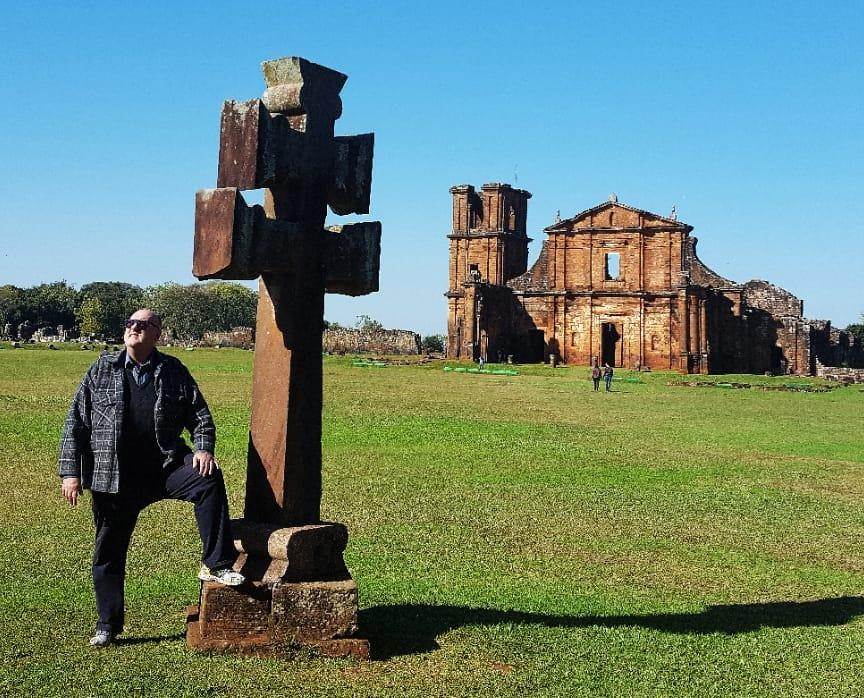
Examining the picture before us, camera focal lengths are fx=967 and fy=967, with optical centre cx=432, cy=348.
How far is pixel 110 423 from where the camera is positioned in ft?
15.7

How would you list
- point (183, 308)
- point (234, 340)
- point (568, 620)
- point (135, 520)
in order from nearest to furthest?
point (135, 520), point (568, 620), point (234, 340), point (183, 308)

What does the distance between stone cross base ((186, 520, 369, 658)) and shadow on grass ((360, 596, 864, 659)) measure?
1.07 ft

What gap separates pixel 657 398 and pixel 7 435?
64.4 ft

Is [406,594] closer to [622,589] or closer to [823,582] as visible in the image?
[622,589]

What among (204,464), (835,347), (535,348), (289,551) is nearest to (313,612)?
(289,551)

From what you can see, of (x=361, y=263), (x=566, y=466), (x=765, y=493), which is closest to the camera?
(x=361, y=263)

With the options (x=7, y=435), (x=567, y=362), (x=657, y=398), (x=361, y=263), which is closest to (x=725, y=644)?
(x=361, y=263)

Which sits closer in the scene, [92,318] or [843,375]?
[843,375]

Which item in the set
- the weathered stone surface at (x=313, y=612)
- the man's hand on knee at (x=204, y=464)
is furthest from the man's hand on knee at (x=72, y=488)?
the weathered stone surface at (x=313, y=612)

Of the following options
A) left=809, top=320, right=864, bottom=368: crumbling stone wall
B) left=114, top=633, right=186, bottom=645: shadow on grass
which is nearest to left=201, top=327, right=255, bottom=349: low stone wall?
left=809, top=320, right=864, bottom=368: crumbling stone wall

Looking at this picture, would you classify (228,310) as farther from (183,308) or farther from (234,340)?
(234,340)

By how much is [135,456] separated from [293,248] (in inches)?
52.2

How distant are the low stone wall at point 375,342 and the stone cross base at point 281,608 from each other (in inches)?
2316

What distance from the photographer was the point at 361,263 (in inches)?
209
